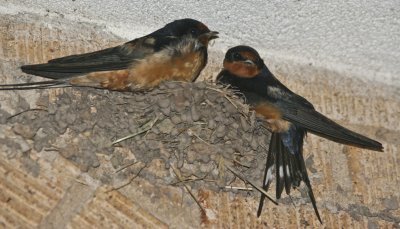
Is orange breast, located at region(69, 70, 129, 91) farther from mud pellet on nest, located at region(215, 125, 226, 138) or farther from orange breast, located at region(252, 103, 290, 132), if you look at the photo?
orange breast, located at region(252, 103, 290, 132)

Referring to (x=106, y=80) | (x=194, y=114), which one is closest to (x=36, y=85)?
(x=106, y=80)

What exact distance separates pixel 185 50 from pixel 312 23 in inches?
25.1

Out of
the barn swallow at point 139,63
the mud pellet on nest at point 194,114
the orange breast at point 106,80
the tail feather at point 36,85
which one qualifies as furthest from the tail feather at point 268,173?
the tail feather at point 36,85

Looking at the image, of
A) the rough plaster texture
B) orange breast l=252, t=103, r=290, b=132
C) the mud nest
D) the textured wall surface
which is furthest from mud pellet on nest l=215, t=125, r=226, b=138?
the rough plaster texture

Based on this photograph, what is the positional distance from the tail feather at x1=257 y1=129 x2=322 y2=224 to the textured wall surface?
0.07 m

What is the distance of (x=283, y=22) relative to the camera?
10.2 feet

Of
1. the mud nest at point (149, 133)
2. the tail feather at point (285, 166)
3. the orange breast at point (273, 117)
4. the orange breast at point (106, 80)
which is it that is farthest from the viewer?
the orange breast at point (273, 117)

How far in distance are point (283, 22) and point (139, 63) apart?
0.75 m

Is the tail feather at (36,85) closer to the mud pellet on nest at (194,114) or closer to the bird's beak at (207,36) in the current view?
the mud pellet on nest at (194,114)

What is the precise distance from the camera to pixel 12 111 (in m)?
2.62

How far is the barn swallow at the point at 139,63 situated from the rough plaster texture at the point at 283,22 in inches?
4.6

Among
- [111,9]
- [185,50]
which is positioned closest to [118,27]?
[111,9]

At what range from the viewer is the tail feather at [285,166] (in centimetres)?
288

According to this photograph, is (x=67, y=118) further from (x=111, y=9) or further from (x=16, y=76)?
(x=111, y=9)
